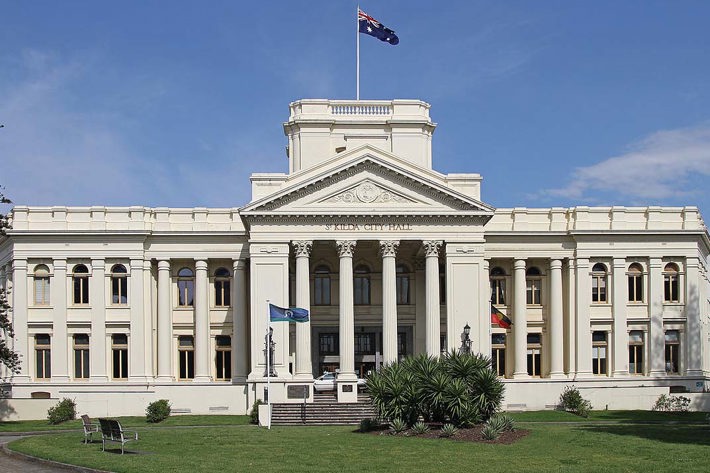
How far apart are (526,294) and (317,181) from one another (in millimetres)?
17868

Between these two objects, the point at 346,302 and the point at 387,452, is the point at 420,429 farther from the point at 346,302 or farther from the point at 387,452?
the point at 346,302

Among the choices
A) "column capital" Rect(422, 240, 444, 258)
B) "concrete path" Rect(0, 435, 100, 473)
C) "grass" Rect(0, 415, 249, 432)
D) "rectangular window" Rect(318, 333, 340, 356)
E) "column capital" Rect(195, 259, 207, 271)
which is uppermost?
"column capital" Rect(422, 240, 444, 258)

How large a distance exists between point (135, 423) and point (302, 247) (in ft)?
45.7

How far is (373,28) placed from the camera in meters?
66.1

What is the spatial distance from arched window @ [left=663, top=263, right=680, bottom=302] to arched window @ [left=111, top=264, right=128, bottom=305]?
3498 cm

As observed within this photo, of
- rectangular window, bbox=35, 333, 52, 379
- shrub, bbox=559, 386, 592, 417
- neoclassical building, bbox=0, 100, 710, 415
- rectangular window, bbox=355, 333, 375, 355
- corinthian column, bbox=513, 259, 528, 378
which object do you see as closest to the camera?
shrub, bbox=559, 386, 592, 417

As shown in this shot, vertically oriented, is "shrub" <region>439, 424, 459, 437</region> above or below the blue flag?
below

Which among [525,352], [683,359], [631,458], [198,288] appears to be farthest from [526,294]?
[631,458]

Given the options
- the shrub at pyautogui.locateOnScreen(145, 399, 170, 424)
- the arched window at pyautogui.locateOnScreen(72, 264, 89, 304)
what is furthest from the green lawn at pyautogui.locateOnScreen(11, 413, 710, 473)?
the arched window at pyautogui.locateOnScreen(72, 264, 89, 304)

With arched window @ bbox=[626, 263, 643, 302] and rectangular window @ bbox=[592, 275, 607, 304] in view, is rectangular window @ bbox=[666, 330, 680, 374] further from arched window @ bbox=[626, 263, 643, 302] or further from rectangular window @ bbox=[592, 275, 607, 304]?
rectangular window @ bbox=[592, 275, 607, 304]

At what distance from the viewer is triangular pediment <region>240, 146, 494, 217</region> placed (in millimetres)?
60312

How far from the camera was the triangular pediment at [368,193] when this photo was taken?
6031 cm

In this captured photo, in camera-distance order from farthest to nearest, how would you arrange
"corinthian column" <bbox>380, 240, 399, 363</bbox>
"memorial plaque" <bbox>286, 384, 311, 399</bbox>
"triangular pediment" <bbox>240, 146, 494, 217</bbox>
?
"corinthian column" <bbox>380, 240, 399, 363</bbox> → "triangular pediment" <bbox>240, 146, 494, 217</bbox> → "memorial plaque" <bbox>286, 384, 311, 399</bbox>

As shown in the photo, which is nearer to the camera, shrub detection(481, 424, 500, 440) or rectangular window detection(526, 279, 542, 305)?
shrub detection(481, 424, 500, 440)
